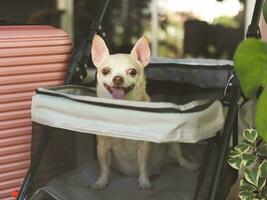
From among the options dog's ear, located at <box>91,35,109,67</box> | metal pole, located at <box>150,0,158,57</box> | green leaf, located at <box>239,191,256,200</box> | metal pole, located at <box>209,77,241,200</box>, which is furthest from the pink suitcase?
metal pole, located at <box>150,0,158,57</box>

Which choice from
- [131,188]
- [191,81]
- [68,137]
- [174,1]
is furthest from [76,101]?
[174,1]

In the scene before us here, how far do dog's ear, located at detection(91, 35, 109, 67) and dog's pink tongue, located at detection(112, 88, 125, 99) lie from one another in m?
0.09

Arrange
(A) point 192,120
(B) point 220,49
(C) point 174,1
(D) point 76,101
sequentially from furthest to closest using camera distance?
(C) point 174,1 < (B) point 220,49 < (D) point 76,101 < (A) point 192,120

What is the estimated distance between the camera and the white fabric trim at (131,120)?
953 mm

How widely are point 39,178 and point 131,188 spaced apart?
23 cm

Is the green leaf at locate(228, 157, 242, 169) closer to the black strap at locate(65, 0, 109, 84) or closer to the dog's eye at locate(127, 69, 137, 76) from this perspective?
the dog's eye at locate(127, 69, 137, 76)

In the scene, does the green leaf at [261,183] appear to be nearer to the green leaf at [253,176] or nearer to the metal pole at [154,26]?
the green leaf at [253,176]

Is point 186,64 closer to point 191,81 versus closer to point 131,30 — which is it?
point 191,81

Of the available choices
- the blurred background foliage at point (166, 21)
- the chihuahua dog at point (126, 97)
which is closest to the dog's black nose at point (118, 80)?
the chihuahua dog at point (126, 97)

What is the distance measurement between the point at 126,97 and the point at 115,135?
0.18 meters

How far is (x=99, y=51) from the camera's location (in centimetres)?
121

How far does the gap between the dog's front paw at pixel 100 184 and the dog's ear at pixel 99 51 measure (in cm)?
28

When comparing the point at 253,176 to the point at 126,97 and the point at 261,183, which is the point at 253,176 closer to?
the point at 261,183

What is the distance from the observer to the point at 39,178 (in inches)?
48.2
